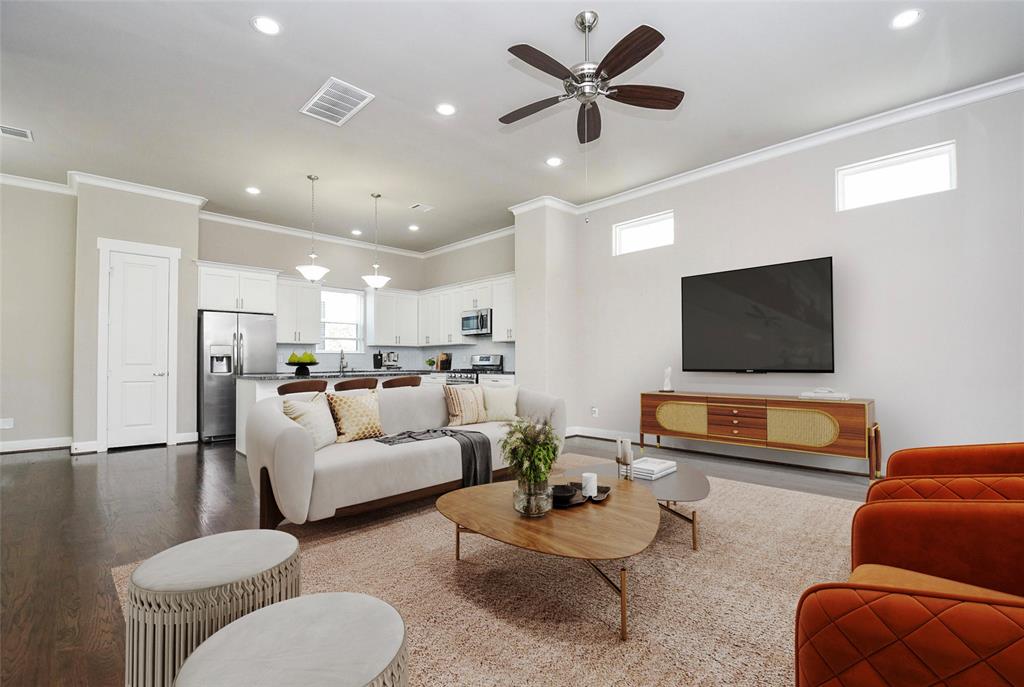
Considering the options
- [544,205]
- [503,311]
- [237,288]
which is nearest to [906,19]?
[544,205]

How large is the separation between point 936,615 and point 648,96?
2.70m

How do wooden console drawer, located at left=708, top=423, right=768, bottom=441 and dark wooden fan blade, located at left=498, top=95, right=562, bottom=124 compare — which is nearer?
dark wooden fan blade, located at left=498, top=95, right=562, bottom=124

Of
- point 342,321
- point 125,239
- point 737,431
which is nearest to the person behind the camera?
point 737,431

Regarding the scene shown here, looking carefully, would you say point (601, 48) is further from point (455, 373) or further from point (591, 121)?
point (455, 373)

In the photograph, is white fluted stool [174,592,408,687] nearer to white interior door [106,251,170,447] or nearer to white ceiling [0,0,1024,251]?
white ceiling [0,0,1024,251]

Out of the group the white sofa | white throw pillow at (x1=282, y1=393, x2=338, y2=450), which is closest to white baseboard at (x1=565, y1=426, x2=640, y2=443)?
the white sofa

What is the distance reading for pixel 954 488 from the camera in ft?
5.04

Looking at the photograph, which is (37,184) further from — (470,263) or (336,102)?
(470,263)

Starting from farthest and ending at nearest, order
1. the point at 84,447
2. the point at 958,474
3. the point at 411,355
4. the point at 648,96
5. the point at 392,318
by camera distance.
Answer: the point at 411,355, the point at 392,318, the point at 84,447, the point at 648,96, the point at 958,474

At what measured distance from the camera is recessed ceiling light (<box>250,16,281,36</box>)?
285 cm

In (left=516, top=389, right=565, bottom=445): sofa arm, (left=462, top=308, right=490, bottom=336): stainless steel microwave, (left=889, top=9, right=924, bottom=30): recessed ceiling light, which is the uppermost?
(left=889, top=9, right=924, bottom=30): recessed ceiling light

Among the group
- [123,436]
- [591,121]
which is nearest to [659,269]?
[591,121]

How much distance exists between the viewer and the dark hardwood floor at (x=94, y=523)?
67.4 inches

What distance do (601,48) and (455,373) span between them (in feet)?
16.1
